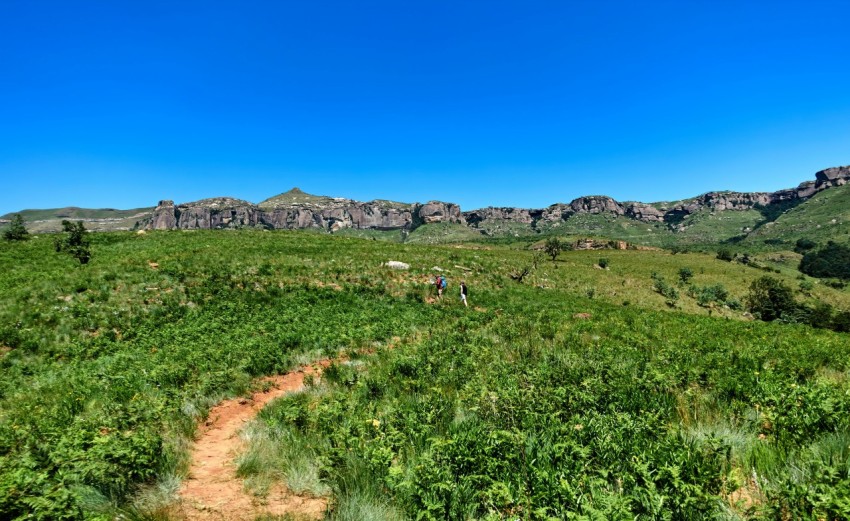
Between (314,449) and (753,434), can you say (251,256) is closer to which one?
(314,449)

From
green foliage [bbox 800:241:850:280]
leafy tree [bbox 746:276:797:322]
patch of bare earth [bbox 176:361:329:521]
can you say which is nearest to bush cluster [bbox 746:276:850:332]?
leafy tree [bbox 746:276:797:322]

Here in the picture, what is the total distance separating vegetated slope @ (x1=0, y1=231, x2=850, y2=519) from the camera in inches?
159

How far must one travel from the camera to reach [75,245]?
91.2ft

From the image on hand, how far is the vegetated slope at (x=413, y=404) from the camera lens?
404cm

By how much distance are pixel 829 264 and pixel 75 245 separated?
7233 inches

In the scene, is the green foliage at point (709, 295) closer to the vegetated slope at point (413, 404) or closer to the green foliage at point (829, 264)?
the vegetated slope at point (413, 404)

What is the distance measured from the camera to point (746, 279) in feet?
221

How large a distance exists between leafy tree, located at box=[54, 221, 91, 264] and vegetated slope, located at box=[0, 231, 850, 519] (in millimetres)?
4859

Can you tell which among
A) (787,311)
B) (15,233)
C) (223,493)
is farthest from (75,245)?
(787,311)

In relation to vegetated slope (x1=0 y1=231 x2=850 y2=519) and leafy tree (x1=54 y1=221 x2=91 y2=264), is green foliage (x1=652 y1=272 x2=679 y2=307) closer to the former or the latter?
vegetated slope (x1=0 y1=231 x2=850 y2=519)

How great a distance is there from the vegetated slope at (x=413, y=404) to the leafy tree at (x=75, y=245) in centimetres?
486

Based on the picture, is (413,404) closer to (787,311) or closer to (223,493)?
(223,493)

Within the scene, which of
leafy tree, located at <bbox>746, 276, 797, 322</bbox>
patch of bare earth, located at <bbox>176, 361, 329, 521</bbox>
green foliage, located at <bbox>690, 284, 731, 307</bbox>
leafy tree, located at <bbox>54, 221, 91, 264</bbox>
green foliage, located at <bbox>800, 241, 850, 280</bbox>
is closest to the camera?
patch of bare earth, located at <bbox>176, 361, 329, 521</bbox>

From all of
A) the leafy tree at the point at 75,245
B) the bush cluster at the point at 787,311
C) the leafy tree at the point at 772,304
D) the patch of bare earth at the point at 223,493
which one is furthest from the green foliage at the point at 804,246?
the leafy tree at the point at 75,245
